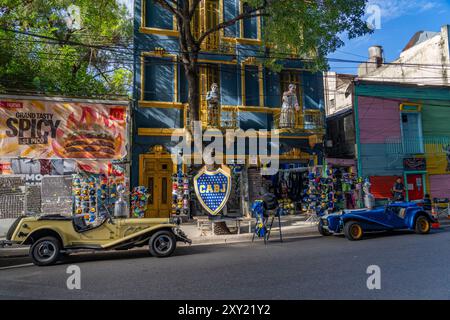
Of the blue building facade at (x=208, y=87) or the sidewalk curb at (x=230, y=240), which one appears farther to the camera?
the blue building facade at (x=208, y=87)

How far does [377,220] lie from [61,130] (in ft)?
41.2

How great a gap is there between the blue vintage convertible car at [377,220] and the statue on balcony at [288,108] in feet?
22.5

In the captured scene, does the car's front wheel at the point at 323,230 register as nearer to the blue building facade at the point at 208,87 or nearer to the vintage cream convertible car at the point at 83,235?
the vintage cream convertible car at the point at 83,235

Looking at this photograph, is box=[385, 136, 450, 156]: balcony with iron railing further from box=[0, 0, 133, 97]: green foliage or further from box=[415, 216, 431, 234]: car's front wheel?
box=[0, 0, 133, 97]: green foliage

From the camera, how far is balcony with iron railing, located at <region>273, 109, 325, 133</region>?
1703 cm

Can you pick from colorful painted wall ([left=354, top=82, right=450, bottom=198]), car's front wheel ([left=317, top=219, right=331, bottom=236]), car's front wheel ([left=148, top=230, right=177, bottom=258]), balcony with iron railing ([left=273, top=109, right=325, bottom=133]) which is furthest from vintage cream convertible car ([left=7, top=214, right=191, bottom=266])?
colorful painted wall ([left=354, top=82, right=450, bottom=198])

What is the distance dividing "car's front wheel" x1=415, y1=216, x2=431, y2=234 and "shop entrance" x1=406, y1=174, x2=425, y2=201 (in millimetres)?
8927

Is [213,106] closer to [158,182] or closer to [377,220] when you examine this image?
[158,182]

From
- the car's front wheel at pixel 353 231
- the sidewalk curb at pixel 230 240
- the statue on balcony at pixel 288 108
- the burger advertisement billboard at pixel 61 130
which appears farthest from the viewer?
the statue on balcony at pixel 288 108

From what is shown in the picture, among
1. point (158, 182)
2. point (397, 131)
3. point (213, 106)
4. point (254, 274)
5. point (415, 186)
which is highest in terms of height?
point (213, 106)

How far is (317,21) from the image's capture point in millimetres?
11758

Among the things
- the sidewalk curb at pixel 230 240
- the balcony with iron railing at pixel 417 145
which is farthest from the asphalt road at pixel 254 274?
the balcony with iron railing at pixel 417 145

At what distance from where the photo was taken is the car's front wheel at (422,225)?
10.9 metres

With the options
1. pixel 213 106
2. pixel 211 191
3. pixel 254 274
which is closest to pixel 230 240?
pixel 211 191
